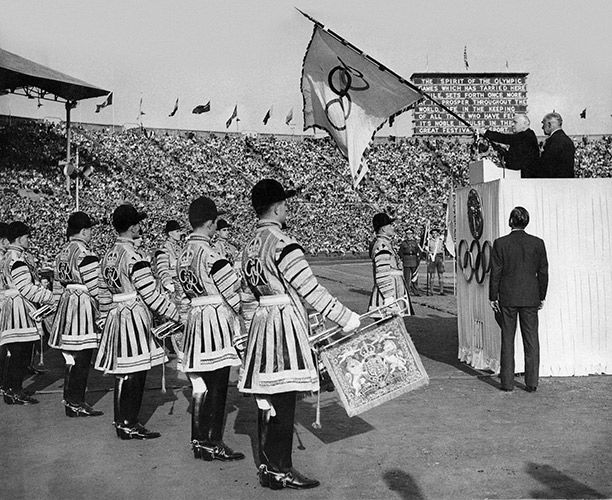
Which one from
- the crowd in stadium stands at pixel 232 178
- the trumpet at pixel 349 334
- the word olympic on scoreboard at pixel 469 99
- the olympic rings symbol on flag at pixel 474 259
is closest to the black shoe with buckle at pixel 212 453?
the trumpet at pixel 349 334

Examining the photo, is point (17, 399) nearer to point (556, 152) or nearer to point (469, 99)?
point (556, 152)

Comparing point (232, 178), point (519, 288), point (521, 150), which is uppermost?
point (232, 178)

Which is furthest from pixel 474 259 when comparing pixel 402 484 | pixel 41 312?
pixel 41 312

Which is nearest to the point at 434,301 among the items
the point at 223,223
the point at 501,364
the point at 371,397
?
the point at 223,223

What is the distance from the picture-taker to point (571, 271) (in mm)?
8352

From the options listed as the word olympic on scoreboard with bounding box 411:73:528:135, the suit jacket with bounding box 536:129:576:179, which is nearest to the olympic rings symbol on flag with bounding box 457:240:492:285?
the suit jacket with bounding box 536:129:576:179

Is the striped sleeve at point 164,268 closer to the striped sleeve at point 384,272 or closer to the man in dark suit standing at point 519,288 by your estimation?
the striped sleeve at point 384,272

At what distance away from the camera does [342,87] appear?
28.5 ft

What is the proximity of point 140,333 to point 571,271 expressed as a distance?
16.4ft

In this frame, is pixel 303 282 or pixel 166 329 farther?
pixel 166 329

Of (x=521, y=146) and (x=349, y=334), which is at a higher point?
(x=521, y=146)

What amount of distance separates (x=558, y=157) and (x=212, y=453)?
18.0 ft

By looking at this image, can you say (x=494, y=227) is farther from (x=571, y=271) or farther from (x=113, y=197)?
(x=113, y=197)

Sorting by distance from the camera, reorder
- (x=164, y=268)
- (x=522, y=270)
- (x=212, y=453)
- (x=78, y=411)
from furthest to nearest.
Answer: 1. (x=164, y=268)
2. (x=522, y=270)
3. (x=78, y=411)
4. (x=212, y=453)
